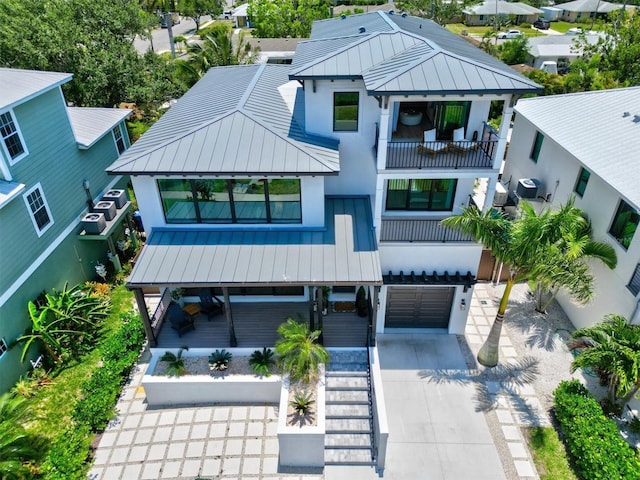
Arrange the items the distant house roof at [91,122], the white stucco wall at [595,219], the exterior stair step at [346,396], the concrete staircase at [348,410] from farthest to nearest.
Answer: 1. the distant house roof at [91,122]
2. the white stucco wall at [595,219]
3. the exterior stair step at [346,396]
4. the concrete staircase at [348,410]

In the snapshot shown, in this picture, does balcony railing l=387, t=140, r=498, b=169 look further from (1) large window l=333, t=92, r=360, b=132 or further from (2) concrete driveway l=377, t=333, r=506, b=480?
(2) concrete driveway l=377, t=333, r=506, b=480

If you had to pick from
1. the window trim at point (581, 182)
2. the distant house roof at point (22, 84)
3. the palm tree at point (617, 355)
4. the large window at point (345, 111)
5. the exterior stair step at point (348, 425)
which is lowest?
the exterior stair step at point (348, 425)

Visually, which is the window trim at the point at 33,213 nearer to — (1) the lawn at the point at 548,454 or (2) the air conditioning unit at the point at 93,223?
(2) the air conditioning unit at the point at 93,223

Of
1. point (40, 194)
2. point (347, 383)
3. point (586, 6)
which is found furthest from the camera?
point (586, 6)

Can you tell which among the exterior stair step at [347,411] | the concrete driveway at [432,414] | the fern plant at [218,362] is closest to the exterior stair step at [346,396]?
the exterior stair step at [347,411]

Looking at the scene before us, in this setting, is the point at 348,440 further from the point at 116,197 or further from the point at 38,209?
the point at 116,197

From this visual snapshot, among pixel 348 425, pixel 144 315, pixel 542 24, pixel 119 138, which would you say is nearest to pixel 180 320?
pixel 144 315
